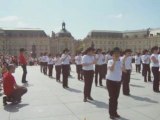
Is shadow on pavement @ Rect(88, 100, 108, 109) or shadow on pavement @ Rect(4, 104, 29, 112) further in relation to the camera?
shadow on pavement @ Rect(88, 100, 108, 109)

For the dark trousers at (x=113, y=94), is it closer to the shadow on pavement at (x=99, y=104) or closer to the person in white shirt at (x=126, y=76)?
the shadow on pavement at (x=99, y=104)

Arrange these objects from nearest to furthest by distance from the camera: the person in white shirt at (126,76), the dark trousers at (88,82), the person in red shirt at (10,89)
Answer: the person in red shirt at (10,89) → the dark trousers at (88,82) → the person in white shirt at (126,76)

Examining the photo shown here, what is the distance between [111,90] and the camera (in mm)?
8289

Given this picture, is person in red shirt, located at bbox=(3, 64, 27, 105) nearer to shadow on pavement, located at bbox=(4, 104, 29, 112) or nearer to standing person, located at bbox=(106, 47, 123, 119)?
shadow on pavement, located at bbox=(4, 104, 29, 112)

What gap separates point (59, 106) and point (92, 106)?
1.19m

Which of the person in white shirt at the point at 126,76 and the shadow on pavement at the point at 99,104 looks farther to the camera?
the person in white shirt at the point at 126,76

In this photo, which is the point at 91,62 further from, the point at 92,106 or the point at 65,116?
the point at 65,116

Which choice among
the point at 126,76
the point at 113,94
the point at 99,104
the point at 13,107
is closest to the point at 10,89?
the point at 13,107

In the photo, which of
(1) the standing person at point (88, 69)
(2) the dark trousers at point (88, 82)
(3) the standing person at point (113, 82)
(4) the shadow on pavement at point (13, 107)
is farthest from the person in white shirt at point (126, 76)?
(4) the shadow on pavement at point (13, 107)

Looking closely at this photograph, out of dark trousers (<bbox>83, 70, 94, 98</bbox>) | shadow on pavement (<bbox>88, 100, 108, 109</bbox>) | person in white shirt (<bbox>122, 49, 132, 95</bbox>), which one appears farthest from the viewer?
person in white shirt (<bbox>122, 49, 132, 95</bbox>)

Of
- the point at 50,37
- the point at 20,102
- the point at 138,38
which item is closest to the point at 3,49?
the point at 50,37

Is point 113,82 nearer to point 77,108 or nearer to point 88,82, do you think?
point 77,108

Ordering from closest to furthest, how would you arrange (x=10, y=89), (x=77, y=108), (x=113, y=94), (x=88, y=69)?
(x=113, y=94) < (x=77, y=108) < (x=10, y=89) < (x=88, y=69)

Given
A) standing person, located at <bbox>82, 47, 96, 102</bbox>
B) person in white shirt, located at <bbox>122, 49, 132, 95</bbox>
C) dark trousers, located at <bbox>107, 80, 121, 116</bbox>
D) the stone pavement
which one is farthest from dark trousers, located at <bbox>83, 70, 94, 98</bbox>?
dark trousers, located at <bbox>107, 80, 121, 116</bbox>
